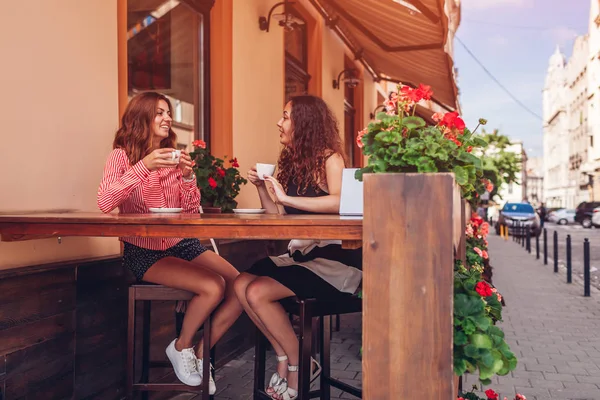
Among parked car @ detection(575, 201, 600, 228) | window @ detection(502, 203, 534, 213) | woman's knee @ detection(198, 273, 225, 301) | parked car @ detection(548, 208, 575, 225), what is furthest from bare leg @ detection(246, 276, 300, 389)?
parked car @ detection(548, 208, 575, 225)

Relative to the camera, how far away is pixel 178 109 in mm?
5297

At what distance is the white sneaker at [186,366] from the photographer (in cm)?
294

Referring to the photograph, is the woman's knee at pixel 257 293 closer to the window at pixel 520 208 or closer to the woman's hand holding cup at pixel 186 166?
the woman's hand holding cup at pixel 186 166

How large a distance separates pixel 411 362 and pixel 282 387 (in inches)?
40.1

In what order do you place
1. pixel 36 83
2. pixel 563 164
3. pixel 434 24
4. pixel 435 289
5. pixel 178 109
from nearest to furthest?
pixel 435 289 < pixel 36 83 < pixel 178 109 < pixel 434 24 < pixel 563 164

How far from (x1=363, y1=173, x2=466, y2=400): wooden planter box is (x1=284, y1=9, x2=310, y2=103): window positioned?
18.0 feet

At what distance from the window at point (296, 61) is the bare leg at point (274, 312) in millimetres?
4762

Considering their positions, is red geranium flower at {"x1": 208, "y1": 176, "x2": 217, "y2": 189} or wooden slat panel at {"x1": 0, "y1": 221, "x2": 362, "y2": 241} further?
red geranium flower at {"x1": 208, "y1": 176, "x2": 217, "y2": 189}

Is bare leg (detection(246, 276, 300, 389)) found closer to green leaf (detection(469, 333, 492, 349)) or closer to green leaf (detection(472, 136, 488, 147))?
green leaf (detection(469, 333, 492, 349))

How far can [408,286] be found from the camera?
201 centimetres

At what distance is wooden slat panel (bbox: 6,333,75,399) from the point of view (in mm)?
2887

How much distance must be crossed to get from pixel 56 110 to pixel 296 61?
520 centimetres

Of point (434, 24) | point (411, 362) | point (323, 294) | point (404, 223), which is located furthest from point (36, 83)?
point (434, 24)

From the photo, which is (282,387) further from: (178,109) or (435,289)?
(178,109)
